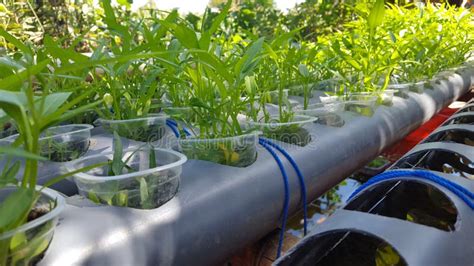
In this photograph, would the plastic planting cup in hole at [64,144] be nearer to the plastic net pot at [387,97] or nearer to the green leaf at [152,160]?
the green leaf at [152,160]

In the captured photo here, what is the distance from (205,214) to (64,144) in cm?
42

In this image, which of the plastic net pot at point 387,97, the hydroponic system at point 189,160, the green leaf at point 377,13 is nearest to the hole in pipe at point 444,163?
the hydroponic system at point 189,160

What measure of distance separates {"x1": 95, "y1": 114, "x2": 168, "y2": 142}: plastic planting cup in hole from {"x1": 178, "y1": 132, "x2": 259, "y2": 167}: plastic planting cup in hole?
0.21 metres

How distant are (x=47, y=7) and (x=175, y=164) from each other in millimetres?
2990

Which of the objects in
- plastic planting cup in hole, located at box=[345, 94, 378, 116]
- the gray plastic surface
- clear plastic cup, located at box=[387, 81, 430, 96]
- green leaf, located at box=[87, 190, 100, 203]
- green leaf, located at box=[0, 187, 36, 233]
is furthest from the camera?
clear plastic cup, located at box=[387, 81, 430, 96]

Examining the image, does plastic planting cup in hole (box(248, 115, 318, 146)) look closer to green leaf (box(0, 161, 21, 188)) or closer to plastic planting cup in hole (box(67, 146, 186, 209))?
plastic planting cup in hole (box(67, 146, 186, 209))

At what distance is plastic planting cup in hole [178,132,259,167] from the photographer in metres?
0.76

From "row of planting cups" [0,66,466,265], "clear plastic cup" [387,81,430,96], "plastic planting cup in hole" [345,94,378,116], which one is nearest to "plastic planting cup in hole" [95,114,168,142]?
"row of planting cups" [0,66,466,265]

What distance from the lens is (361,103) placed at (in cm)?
122

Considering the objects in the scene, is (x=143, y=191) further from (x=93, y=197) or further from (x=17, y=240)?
(x=17, y=240)

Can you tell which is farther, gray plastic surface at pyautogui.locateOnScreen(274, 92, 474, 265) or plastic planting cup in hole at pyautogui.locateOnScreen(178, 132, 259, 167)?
plastic planting cup in hole at pyautogui.locateOnScreen(178, 132, 259, 167)

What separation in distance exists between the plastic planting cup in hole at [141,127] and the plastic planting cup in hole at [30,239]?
48 cm

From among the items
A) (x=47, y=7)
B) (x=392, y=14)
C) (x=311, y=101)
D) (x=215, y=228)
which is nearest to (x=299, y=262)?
(x=215, y=228)

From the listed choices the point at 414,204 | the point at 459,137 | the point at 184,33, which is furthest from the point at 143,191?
the point at 459,137
